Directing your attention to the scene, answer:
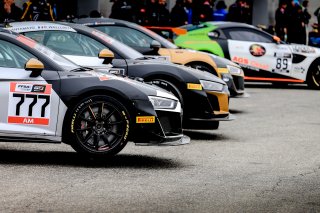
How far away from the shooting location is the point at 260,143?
42.3ft

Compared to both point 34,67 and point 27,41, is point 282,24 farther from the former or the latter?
point 34,67

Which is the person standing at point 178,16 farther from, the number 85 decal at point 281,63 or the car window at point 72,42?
the car window at point 72,42

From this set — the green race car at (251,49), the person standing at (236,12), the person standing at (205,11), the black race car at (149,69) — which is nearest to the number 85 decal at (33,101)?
the black race car at (149,69)

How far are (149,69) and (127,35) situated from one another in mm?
3788

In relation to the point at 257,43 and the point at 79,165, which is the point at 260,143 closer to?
the point at 79,165

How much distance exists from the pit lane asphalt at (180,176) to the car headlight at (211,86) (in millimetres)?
658

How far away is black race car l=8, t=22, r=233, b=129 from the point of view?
42.5 ft

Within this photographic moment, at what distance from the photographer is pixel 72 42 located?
13.2 metres

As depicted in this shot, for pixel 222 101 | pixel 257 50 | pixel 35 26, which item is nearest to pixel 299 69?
Answer: pixel 257 50

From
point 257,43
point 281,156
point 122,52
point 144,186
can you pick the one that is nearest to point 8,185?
point 144,186

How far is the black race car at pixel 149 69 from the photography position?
42.5ft

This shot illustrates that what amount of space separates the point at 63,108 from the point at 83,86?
299mm

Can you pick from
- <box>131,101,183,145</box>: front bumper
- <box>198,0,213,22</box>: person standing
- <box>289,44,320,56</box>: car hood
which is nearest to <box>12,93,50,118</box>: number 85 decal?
<box>131,101,183,145</box>: front bumper

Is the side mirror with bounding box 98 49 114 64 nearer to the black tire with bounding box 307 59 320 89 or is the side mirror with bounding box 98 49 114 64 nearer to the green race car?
the green race car
